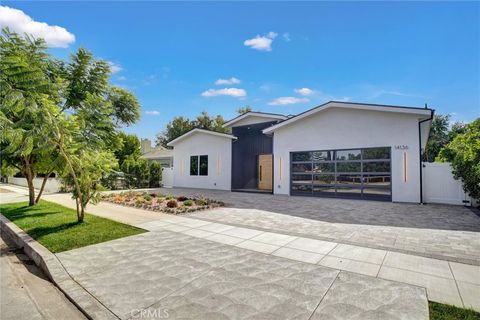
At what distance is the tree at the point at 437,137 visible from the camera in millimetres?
30812

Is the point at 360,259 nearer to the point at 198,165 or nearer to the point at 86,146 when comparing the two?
the point at 86,146

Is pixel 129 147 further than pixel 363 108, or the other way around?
pixel 129 147

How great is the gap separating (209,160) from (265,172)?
14.2 feet

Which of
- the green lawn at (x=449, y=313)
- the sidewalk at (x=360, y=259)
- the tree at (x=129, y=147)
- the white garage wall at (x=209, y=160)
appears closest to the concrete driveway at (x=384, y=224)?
the sidewalk at (x=360, y=259)

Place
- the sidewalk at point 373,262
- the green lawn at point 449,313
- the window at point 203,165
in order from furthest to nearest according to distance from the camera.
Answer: the window at point 203,165 → the sidewalk at point 373,262 → the green lawn at point 449,313

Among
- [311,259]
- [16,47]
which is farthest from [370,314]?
[16,47]

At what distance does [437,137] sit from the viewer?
104 feet

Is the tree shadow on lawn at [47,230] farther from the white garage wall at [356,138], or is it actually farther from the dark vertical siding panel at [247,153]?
the dark vertical siding panel at [247,153]

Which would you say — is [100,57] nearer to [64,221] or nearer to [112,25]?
[112,25]

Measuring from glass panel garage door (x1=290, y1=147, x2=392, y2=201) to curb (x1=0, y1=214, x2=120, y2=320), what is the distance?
11468 millimetres

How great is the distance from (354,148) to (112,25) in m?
11.9

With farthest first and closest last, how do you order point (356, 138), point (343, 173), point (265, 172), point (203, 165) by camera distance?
point (203, 165) < point (265, 172) < point (343, 173) < point (356, 138)

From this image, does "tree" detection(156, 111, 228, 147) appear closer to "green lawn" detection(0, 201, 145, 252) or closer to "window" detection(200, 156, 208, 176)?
"window" detection(200, 156, 208, 176)

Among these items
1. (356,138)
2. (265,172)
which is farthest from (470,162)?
(265,172)
